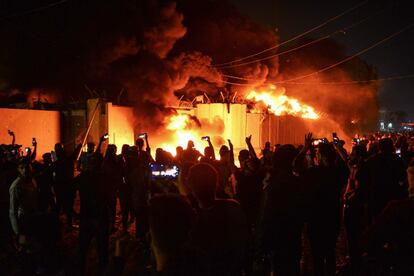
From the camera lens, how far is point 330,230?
4.68m

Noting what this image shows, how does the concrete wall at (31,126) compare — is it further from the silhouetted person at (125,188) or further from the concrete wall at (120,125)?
the silhouetted person at (125,188)

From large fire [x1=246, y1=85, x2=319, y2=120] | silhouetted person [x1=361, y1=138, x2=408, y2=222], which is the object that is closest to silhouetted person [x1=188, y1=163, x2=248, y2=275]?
silhouetted person [x1=361, y1=138, x2=408, y2=222]

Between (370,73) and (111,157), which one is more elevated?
(370,73)

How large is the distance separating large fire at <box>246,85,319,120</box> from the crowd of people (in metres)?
24.0

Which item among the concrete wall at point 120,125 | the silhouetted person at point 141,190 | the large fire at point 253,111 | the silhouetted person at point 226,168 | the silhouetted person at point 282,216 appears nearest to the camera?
the silhouetted person at point 282,216

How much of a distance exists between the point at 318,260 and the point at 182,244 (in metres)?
3.03

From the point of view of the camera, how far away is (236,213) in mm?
2854

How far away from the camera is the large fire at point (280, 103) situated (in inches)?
1207

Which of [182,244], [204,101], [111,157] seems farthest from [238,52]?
[182,244]

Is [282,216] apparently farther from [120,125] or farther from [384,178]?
[120,125]

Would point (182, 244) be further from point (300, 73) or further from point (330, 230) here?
point (300, 73)

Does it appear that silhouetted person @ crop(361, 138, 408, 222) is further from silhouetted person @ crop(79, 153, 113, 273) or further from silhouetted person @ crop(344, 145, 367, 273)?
silhouetted person @ crop(79, 153, 113, 273)

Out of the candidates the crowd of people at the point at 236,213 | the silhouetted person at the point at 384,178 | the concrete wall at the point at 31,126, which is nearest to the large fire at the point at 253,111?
the concrete wall at the point at 31,126

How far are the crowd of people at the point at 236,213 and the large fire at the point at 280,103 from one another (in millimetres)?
24018
